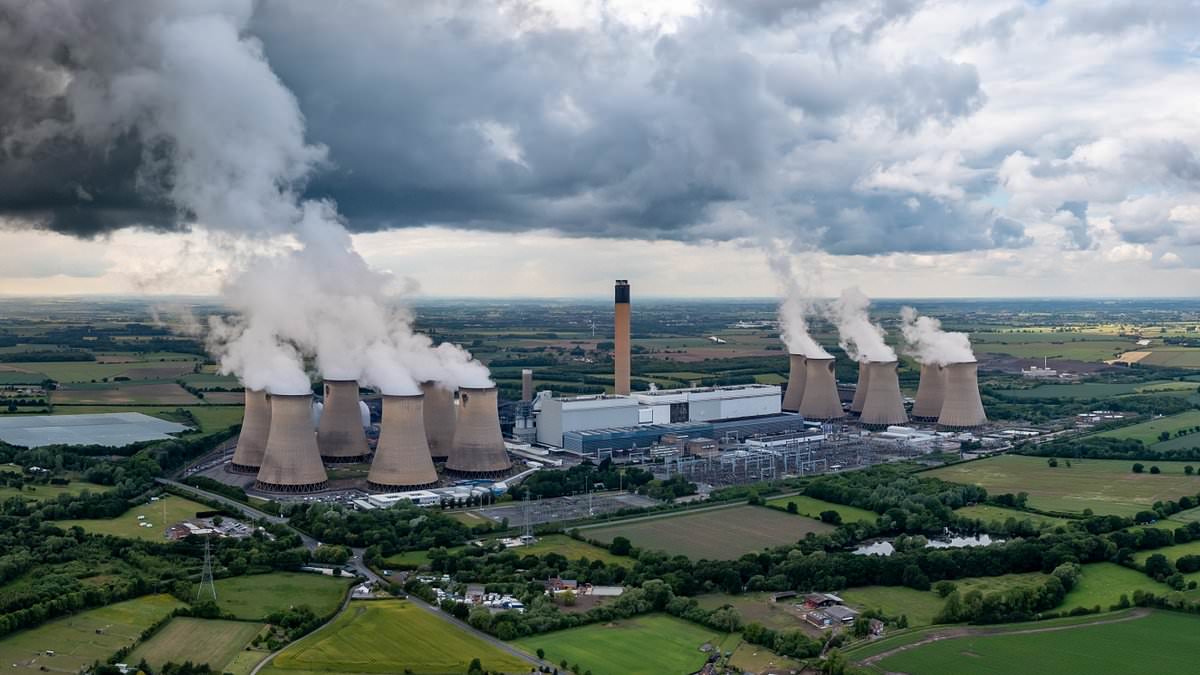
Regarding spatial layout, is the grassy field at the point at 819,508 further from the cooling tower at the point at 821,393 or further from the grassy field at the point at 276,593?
the cooling tower at the point at 821,393

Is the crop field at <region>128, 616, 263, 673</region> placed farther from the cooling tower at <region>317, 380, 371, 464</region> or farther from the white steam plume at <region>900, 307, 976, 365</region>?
the white steam plume at <region>900, 307, 976, 365</region>

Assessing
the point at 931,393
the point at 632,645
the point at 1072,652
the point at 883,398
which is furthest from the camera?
the point at 931,393

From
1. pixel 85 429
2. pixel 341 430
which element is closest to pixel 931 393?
pixel 341 430

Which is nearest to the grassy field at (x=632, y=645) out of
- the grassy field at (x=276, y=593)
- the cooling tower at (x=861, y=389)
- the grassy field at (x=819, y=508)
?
the grassy field at (x=276, y=593)

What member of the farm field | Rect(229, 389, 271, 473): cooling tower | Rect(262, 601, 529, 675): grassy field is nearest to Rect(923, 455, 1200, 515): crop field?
the farm field

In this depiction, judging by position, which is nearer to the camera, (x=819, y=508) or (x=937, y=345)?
(x=819, y=508)

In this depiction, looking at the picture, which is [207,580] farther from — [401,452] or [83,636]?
[401,452]
